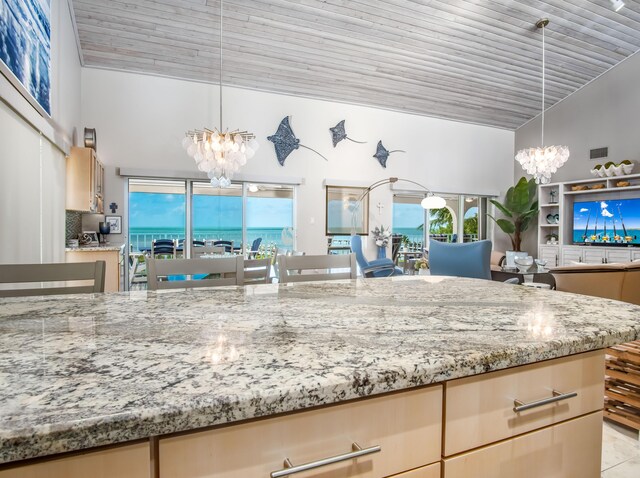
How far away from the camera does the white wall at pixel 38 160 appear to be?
2338 mm

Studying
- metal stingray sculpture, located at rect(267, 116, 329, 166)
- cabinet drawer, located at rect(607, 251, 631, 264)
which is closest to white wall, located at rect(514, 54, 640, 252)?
cabinet drawer, located at rect(607, 251, 631, 264)

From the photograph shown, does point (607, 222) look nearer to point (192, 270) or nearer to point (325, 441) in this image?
point (192, 270)

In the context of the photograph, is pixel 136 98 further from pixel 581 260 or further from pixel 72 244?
pixel 581 260

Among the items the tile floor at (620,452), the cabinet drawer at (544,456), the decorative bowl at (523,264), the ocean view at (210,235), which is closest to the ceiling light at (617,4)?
the decorative bowl at (523,264)

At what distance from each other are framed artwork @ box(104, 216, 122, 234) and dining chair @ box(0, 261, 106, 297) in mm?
4191

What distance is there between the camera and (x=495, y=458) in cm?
75

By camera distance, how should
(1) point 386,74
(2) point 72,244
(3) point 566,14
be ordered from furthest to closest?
(1) point 386,74
(3) point 566,14
(2) point 72,244

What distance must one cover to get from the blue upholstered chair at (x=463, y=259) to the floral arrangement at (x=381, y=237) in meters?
2.82

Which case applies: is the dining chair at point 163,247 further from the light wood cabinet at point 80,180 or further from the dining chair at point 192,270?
the dining chair at point 192,270

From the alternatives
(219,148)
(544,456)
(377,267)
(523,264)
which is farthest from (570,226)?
(544,456)

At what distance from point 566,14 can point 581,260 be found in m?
4.07

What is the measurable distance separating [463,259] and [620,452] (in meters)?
1.97

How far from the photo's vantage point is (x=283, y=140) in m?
6.17

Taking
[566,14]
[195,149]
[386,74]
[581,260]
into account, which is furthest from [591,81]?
[195,149]
